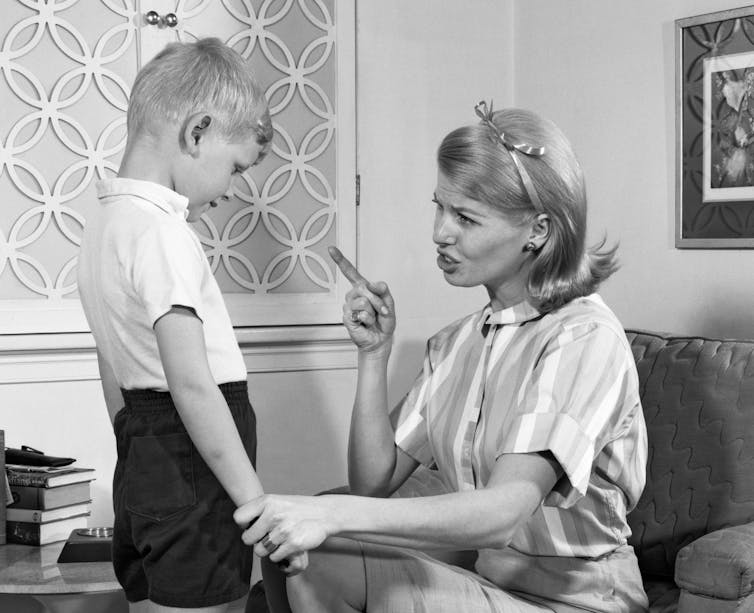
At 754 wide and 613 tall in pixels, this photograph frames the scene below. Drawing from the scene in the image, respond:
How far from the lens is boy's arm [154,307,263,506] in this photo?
1513mm

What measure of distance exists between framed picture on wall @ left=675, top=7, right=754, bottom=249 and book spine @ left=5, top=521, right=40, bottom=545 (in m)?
1.66

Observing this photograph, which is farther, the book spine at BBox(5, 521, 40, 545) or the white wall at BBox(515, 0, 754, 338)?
the white wall at BBox(515, 0, 754, 338)

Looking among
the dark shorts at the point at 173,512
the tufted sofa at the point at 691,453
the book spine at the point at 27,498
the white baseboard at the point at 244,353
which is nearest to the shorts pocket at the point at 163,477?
the dark shorts at the point at 173,512

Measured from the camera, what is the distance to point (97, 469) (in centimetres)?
257

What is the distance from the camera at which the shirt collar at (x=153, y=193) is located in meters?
1.61

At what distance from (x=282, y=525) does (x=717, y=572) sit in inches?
28.1

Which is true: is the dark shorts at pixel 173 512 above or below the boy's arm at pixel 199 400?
below

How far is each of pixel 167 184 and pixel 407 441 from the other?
63cm

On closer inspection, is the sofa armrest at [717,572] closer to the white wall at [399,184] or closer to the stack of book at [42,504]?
the stack of book at [42,504]

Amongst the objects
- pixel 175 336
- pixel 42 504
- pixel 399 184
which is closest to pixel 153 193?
pixel 175 336

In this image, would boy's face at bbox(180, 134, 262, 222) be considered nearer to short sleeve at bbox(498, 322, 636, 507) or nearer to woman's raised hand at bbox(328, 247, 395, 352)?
woman's raised hand at bbox(328, 247, 395, 352)

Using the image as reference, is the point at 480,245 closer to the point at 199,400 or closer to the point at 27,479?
the point at 199,400

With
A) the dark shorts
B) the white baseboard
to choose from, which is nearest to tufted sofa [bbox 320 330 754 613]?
the dark shorts

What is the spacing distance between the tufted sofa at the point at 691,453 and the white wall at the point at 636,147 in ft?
1.38
